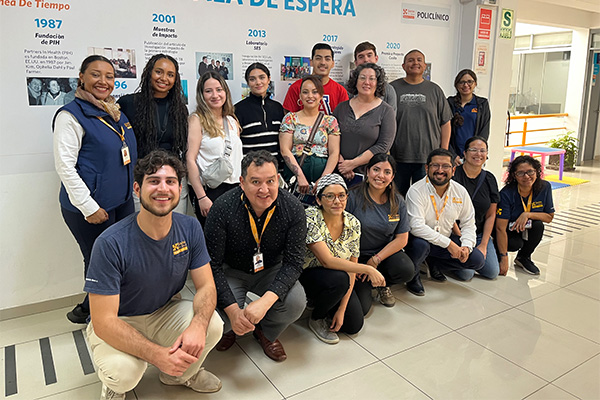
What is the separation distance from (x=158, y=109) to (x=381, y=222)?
161 centimetres

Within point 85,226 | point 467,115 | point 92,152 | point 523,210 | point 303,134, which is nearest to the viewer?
point 92,152

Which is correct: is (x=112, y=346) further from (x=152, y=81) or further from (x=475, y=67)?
(x=475, y=67)

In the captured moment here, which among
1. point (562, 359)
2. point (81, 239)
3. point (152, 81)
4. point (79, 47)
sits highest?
point (79, 47)

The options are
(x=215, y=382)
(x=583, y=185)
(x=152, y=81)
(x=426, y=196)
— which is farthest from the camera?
(x=583, y=185)

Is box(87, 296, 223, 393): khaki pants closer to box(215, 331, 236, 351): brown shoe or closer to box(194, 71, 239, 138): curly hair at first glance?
box(215, 331, 236, 351): brown shoe

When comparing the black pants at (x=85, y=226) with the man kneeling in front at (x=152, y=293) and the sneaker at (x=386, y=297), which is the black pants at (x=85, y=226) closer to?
the man kneeling in front at (x=152, y=293)

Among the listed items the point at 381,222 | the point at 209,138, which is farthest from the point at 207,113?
the point at 381,222

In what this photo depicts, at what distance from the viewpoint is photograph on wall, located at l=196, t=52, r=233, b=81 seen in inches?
134

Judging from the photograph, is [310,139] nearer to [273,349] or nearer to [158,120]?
[158,120]

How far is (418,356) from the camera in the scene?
2570 mm

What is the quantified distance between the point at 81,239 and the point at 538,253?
3.94m

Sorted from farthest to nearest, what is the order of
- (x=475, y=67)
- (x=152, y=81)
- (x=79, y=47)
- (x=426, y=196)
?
(x=475, y=67)
(x=426, y=196)
(x=79, y=47)
(x=152, y=81)

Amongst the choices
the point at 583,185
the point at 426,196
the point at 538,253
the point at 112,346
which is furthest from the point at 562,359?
the point at 583,185

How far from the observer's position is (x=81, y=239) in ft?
8.73
